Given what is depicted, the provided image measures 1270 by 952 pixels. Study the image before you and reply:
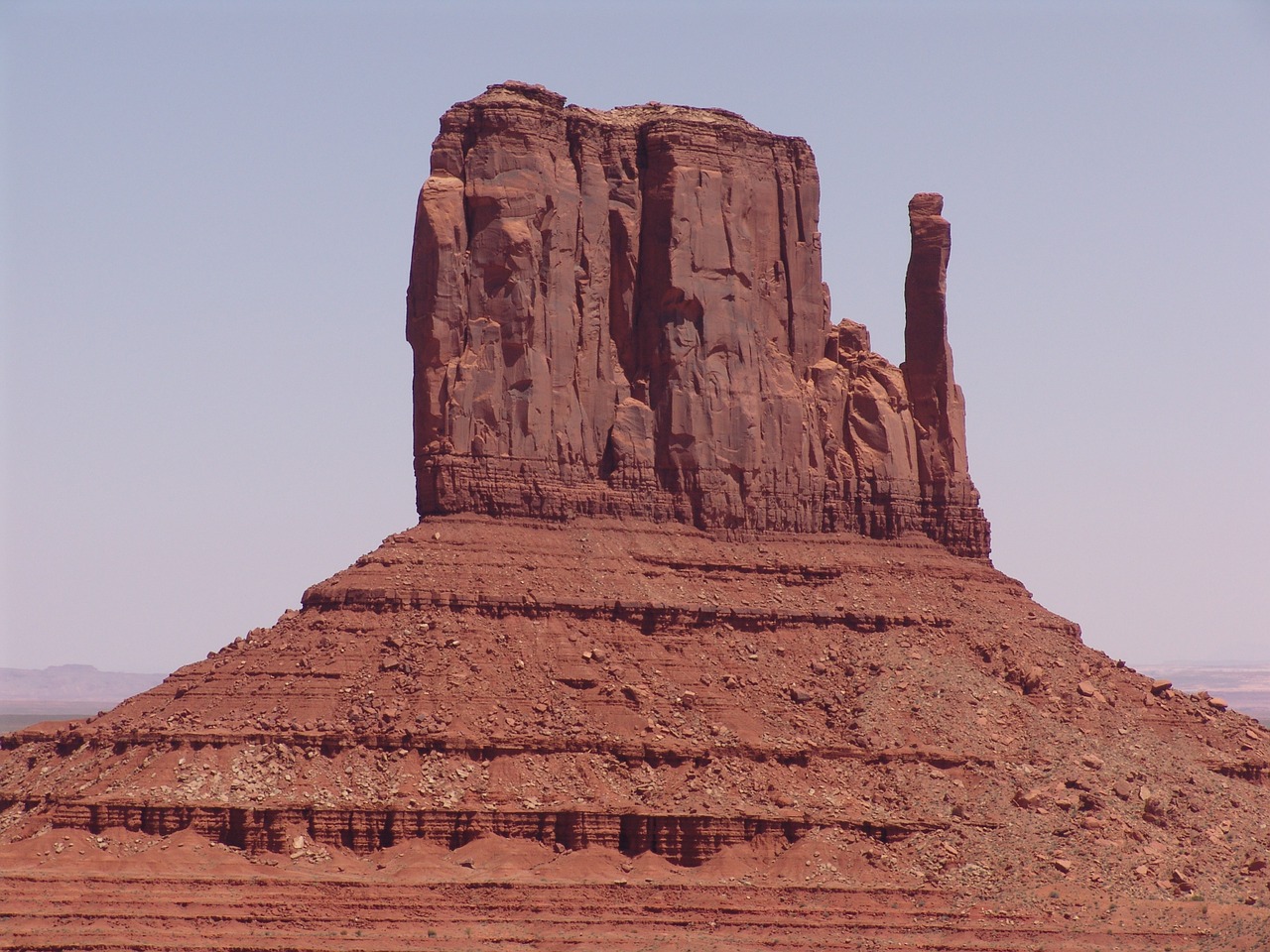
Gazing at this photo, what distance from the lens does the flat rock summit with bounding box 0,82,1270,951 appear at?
78.6 meters

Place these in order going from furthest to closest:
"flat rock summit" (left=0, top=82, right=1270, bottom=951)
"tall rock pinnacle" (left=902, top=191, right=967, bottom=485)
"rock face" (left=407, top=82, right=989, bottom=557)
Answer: "tall rock pinnacle" (left=902, top=191, right=967, bottom=485) → "rock face" (left=407, top=82, right=989, bottom=557) → "flat rock summit" (left=0, top=82, right=1270, bottom=951)

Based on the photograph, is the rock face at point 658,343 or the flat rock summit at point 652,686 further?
the rock face at point 658,343

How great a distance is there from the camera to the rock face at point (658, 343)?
9081 centimetres

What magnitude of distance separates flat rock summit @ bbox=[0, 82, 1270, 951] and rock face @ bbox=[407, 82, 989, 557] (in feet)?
0.40

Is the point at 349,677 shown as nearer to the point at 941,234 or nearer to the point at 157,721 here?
the point at 157,721

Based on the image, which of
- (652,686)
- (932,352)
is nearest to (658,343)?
(932,352)

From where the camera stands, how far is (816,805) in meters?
82.9

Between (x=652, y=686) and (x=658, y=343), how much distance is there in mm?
13363

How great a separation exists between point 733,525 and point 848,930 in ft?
62.7

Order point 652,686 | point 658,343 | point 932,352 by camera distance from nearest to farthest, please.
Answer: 1. point 652,686
2. point 658,343
3. point 932,352

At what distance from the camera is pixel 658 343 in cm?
9431

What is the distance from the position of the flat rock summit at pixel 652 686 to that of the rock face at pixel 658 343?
0.12 meters

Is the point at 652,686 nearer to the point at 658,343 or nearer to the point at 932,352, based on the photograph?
the point at 658,343

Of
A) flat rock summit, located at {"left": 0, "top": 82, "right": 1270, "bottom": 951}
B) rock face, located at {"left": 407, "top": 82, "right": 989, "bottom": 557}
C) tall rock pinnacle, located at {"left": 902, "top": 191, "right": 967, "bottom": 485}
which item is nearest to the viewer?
flat rock summit, located at {"left": 0, "top": 82, "right": 1270, "bottom": 951}
